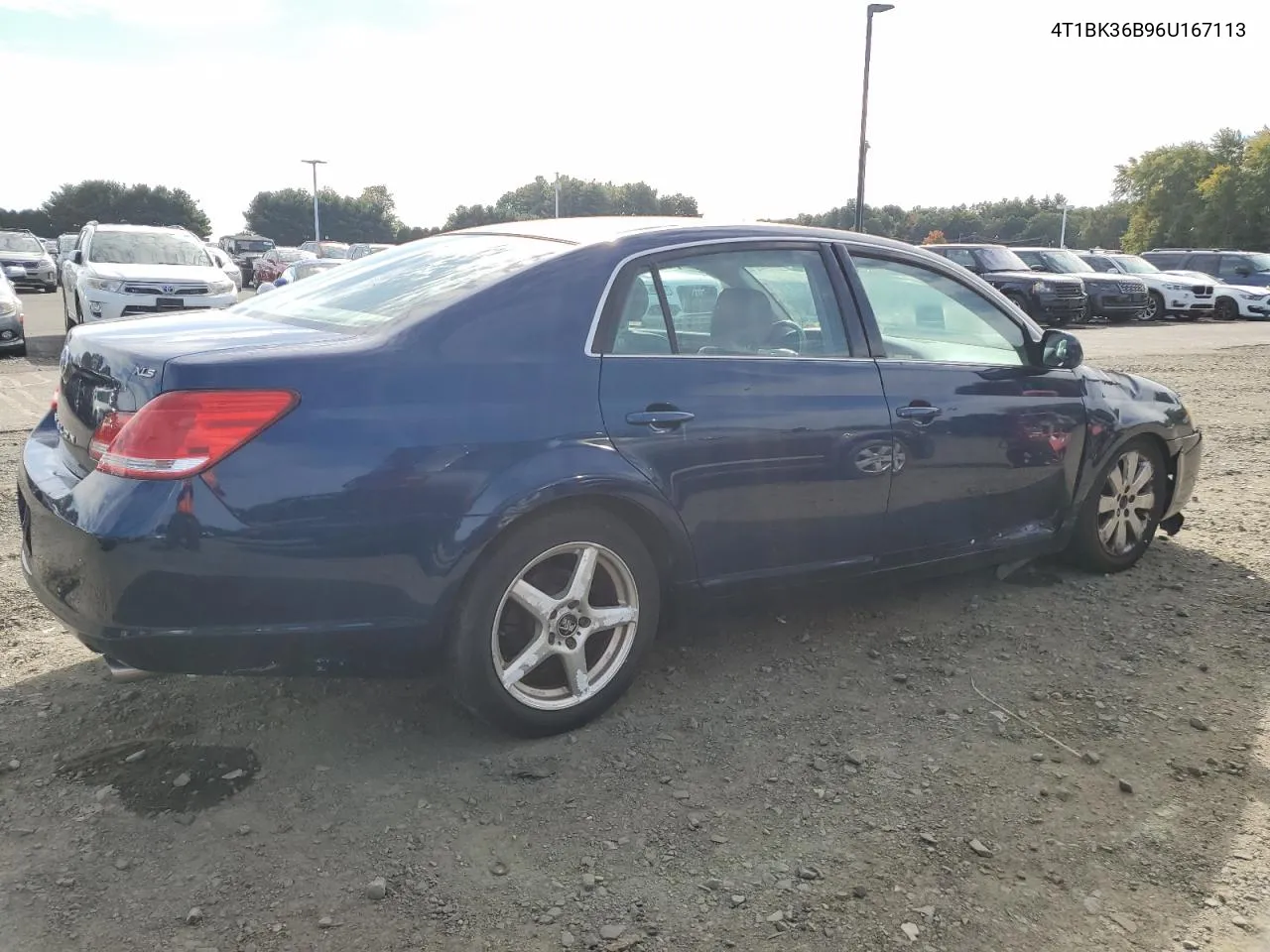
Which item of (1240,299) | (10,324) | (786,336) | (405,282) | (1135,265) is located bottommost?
(10,324)

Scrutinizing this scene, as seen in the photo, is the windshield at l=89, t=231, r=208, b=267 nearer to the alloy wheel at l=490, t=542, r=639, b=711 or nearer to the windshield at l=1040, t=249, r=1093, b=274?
the alloy wheel at l=490, t=542, r=639, b=711

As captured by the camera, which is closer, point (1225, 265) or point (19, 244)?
point (1225, 265)

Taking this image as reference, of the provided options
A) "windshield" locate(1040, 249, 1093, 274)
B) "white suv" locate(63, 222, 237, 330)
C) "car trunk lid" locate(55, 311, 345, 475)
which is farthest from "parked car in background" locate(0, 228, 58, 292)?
"car trunk lid" locate(55, 311, 345, 475)

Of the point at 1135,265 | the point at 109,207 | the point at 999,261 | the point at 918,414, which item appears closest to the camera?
the point at 918,414

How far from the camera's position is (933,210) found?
102 meters

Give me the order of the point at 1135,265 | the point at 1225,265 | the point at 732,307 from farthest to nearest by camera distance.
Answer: the point at 1225,265, the point at 1135,265, the point at 732,307

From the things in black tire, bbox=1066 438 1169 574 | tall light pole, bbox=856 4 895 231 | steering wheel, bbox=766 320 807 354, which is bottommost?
black tire, bbox=1066 438 1169 574

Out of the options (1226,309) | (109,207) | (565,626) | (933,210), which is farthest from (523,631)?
(933,210)

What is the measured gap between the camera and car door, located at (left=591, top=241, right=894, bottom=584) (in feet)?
10.6

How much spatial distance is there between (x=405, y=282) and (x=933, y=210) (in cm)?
10653

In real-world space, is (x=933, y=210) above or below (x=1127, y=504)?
above

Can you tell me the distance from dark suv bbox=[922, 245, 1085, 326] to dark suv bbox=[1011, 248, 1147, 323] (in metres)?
1.04

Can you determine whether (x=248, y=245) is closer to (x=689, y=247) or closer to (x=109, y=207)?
(x=109, y=207)

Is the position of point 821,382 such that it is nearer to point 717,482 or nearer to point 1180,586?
point 717,482
